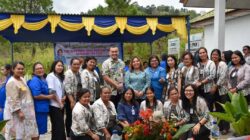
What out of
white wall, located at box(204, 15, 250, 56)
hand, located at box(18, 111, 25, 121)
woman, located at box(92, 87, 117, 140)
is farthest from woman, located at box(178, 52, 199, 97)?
white wall, located at box(204, 15, 250, 56)

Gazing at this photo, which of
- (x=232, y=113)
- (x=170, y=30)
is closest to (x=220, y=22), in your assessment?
(x=170, y=30)

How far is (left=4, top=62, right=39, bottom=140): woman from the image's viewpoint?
4.99 m

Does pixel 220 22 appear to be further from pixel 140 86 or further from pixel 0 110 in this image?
pixel 0 110

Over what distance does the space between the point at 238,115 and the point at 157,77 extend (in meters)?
3.99

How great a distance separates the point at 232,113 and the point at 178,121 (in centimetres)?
262

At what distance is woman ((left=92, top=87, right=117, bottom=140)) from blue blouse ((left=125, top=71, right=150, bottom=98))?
927 mm

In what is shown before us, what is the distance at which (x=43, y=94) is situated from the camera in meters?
5.55

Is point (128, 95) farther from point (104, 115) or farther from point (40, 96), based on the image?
point (40, 96)

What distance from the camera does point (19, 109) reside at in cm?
503

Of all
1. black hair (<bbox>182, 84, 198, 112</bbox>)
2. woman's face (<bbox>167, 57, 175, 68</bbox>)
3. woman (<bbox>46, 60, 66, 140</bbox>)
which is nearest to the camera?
black hair (<bbox>182, 84, 198, 112</bbox>)


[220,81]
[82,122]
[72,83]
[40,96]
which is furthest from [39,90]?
[220,81]

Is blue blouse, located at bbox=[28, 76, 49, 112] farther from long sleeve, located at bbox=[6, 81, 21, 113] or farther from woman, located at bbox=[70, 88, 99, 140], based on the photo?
woman, located at bbox=[70, 88, 99, 140]

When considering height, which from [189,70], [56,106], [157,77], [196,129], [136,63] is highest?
[136,63]

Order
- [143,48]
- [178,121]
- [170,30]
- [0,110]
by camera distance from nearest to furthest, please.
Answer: [178,121] < [0,110] < [170,30] < [143,48]
